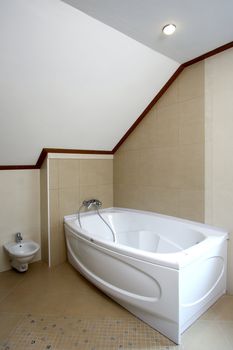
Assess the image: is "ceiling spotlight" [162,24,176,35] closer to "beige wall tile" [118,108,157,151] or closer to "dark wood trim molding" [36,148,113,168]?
"beige wall tile" [118,108,157,151]

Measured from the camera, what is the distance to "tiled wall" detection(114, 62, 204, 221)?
2.22 metres

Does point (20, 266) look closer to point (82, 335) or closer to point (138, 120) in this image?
point (82, 335)

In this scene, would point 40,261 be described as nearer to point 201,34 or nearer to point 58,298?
point 58,298

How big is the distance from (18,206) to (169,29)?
97.8 inches

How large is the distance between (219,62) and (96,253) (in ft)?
7.16

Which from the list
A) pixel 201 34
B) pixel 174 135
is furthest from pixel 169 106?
pixel 201 34

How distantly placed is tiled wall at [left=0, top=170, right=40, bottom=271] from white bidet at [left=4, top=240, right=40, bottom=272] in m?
0.13

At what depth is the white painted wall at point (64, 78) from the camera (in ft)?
4.78

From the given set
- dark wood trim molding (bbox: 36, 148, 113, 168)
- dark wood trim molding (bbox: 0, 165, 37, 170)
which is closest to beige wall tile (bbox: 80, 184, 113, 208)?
dark wood trim molding (bbox: 36, 148, 113, 168)

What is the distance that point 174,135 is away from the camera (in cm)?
243

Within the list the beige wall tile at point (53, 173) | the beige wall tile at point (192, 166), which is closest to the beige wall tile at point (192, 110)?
the beige wall tile at point (192, 166)

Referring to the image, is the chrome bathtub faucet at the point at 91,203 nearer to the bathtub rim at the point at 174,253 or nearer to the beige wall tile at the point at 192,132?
the bathtub rim at the point at 174,253

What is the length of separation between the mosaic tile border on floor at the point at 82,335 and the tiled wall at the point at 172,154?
1.19 metres

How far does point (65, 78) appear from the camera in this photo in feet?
6.15
